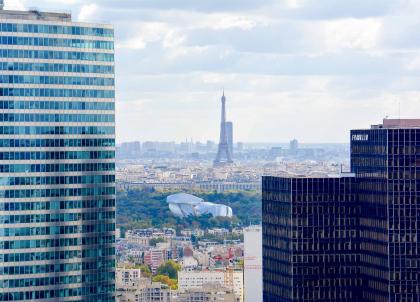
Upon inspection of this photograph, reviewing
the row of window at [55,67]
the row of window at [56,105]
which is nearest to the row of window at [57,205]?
the row of window at [56,105]

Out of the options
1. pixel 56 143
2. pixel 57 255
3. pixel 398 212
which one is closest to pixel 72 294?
pixel 57 255

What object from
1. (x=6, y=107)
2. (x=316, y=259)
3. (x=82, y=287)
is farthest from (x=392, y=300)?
(x=6, y=107)

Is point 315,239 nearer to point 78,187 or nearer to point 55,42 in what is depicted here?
point 78,187

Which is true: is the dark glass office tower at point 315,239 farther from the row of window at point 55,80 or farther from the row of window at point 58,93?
the row of window at point 55,80

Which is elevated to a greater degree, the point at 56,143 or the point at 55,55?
the point at 55,55

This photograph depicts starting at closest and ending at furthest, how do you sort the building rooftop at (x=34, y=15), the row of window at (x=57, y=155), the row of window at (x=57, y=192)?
the row of window at (x=57, y=155) → the row of window at (x=57, y=192) → the building rooftop at (x=34, y=15)

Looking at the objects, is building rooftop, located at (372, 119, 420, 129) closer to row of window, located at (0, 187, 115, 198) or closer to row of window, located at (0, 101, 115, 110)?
row of window, located at (0, 101, 115, 110)

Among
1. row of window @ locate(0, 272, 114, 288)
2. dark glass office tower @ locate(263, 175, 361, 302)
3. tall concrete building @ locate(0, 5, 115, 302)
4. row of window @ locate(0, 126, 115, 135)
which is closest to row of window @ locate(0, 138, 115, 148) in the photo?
tall concrete building @ locate(0, 5, 115, 302)
